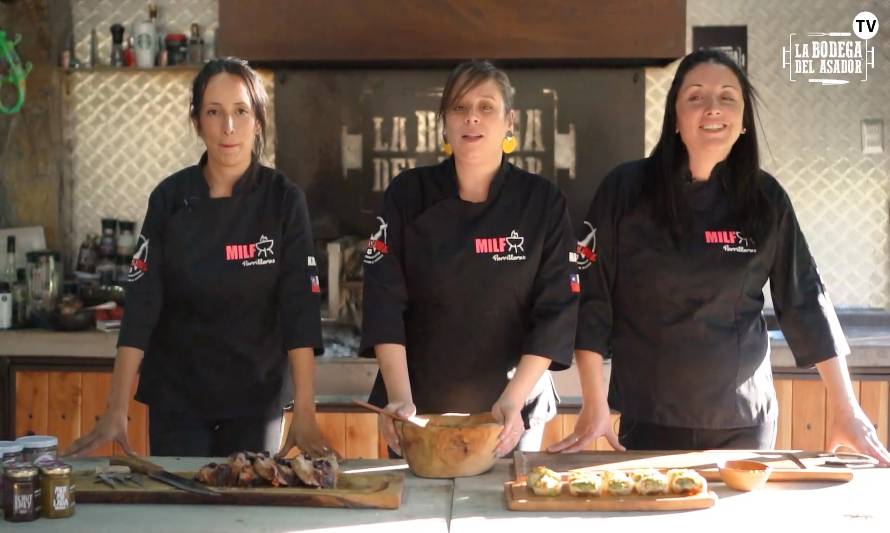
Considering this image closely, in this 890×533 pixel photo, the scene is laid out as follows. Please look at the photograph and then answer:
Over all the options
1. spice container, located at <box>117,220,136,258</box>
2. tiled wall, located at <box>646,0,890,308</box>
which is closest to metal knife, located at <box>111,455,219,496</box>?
spice container, located at <box>117,220,136,258</box>

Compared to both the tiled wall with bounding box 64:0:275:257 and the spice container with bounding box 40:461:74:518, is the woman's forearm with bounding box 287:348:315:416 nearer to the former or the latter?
the spice container with bounding box 40:461:74:518

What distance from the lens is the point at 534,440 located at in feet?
8.41

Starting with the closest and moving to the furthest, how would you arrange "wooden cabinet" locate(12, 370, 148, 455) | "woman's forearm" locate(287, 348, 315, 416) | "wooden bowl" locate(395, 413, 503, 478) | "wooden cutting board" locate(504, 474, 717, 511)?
"wooden cutting board" locate(504, 474, 717, 511) → "wooden bowl" locate(395, 413, 503, 478) → "woman's forearm" locate(287, 348, 315, 416) → "wooden cabinet" locate(12, 370, 148, 455)

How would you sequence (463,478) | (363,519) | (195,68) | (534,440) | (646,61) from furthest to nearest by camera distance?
(195,68) < (646,61) < (534,440) < (463,478) < (363,519)

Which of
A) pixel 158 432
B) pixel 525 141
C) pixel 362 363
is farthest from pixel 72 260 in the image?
pixel 158 432

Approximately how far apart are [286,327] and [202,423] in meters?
0.33

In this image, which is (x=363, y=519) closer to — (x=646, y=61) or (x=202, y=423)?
(x=202, y=423)

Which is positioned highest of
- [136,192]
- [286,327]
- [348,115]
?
[348,115]

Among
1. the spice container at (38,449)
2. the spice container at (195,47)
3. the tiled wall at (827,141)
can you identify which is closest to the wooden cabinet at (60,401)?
the spice container at (195,47)

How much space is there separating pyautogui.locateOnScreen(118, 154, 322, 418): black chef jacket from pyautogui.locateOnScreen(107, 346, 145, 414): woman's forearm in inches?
1.7

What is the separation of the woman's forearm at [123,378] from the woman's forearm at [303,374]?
0.38m

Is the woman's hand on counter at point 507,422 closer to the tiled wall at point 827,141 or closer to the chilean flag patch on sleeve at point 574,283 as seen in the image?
the chilean flag patch on sleeve at point 574,283

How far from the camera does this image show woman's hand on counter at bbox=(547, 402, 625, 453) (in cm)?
238

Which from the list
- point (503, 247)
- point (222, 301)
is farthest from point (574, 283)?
point (222, 301)
